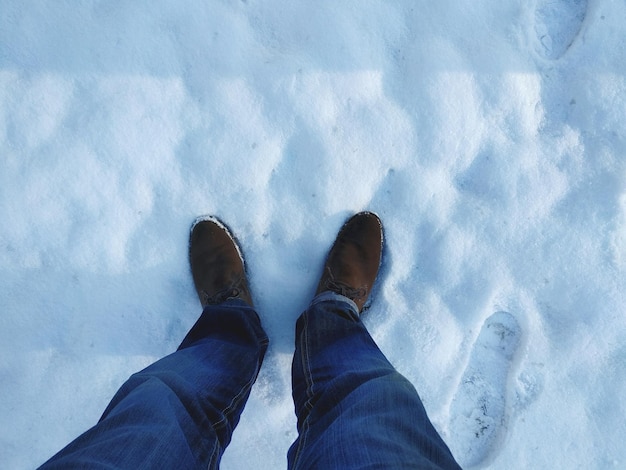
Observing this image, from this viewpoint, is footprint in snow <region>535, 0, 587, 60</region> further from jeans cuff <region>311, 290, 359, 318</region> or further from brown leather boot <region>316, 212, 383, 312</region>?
jeans cuff <region>311, 290, 359, 318</region>

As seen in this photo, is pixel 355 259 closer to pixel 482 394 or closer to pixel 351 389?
pixel 351 389

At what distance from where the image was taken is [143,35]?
3.85 feet

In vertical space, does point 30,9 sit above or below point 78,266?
above

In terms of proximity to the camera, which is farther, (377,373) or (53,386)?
(53,386)

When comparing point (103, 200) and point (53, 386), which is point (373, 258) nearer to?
point (103, 200)

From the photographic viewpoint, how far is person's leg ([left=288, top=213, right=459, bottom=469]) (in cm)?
78

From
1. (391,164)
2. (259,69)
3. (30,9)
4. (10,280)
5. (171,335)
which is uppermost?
(30,9)

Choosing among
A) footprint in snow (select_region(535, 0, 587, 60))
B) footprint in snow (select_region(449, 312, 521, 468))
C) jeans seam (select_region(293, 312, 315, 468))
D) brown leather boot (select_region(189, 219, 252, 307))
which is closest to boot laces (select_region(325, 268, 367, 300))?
jeans seam (select_region(293, 312, 315, 468))

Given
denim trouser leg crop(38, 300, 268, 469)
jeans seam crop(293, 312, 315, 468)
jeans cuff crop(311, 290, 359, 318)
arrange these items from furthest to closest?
1. jeans cuff crop(311, 290, 359, 318)
2. jeans seam crop(293, 312, 315, 468)
3. denim trouser leg crop(38, 300, 268, 469)

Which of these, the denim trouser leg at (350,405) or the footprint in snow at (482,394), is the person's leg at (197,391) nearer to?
the denim trouser leg at (350,405)

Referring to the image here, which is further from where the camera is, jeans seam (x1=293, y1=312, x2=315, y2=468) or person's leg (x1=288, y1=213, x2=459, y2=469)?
jeans seam (x1=293, y1=312, x2=315, y2=468)

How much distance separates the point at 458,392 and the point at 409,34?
0.93m

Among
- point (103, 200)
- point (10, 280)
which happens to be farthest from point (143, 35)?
point (10, 280)

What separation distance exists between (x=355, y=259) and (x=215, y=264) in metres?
0.35
